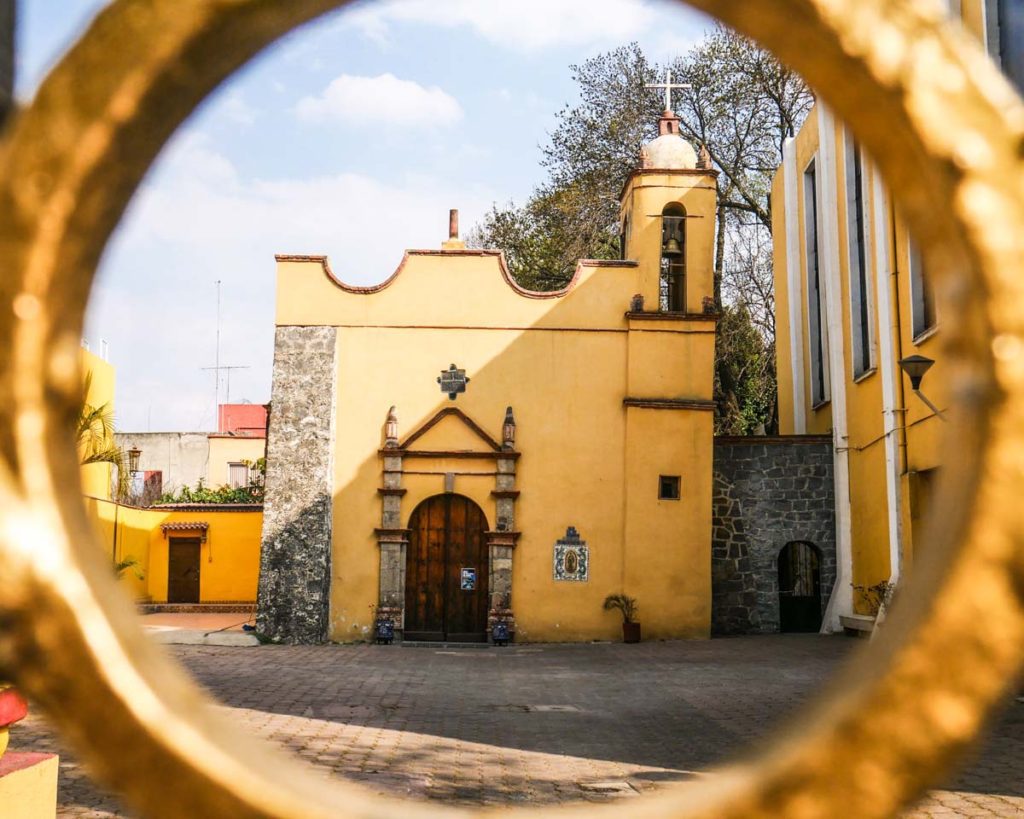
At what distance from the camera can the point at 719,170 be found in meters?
24.8

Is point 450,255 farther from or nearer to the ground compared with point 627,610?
farther from the ground

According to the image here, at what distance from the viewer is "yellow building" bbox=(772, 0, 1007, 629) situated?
13.2 m

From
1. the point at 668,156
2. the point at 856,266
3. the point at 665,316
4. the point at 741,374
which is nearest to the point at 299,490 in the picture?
the point at 665,316

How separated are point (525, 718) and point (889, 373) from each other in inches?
318

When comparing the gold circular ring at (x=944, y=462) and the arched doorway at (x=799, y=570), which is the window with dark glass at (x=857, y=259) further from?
the gold circular ring at (x=944, y=462)

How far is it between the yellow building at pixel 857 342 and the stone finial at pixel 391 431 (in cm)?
721

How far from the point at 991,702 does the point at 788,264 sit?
20.5 metres

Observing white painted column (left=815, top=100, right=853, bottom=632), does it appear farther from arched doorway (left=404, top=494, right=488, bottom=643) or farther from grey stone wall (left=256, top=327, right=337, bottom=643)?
grey stone wall (left=256, top=327, right=337, bottom=643)

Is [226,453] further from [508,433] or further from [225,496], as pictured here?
[508,433]

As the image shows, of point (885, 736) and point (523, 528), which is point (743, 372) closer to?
point (523, 528)

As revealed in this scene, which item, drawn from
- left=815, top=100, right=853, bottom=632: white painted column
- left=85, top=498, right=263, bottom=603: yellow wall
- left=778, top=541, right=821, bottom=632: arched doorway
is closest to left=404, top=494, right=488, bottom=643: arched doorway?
left=815, top=100, right=853, bottom=632: white painted column

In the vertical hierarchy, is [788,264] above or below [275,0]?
above

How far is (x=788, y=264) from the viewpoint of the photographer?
2016cm

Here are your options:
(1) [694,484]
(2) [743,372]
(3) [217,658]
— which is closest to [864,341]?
(1) [694,484]
